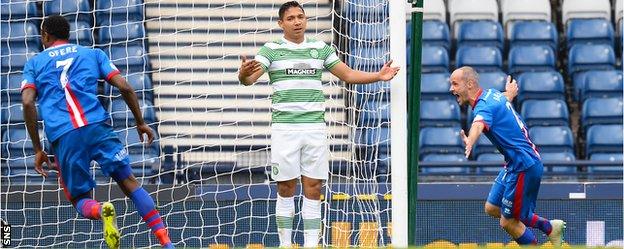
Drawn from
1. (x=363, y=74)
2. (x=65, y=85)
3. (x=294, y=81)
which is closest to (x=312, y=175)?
(x=294, y=81)

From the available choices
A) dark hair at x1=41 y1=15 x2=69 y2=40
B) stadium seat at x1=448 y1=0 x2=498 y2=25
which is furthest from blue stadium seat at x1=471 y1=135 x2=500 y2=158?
dark hair at x1=41 y1=15 x2=69 y2=40

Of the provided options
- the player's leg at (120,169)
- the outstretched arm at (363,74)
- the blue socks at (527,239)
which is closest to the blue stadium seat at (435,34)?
the blue socks at (527,239)

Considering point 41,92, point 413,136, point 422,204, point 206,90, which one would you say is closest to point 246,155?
point 206,90

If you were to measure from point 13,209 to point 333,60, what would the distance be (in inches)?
143

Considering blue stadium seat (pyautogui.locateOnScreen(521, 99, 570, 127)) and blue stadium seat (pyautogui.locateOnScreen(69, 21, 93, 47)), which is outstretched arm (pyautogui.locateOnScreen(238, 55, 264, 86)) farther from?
blue stadium seat (pyautogui.locateOnScreen(521, 99, 570, 127))

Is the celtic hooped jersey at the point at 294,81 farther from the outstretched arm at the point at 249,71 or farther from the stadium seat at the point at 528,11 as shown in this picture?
the stadium seat at the point at 528,11

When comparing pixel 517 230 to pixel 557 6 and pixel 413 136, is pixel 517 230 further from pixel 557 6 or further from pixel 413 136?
pixel 557 6

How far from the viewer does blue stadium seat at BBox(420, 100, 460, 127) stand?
1495 cm

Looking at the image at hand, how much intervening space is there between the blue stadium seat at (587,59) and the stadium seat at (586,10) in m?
0.71

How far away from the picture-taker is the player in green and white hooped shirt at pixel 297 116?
9.95 m

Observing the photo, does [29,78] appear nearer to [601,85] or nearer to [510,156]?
[510,156]

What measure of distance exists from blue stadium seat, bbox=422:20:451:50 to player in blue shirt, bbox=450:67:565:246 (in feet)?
15.7

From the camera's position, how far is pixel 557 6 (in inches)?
670

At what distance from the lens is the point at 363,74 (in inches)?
397
